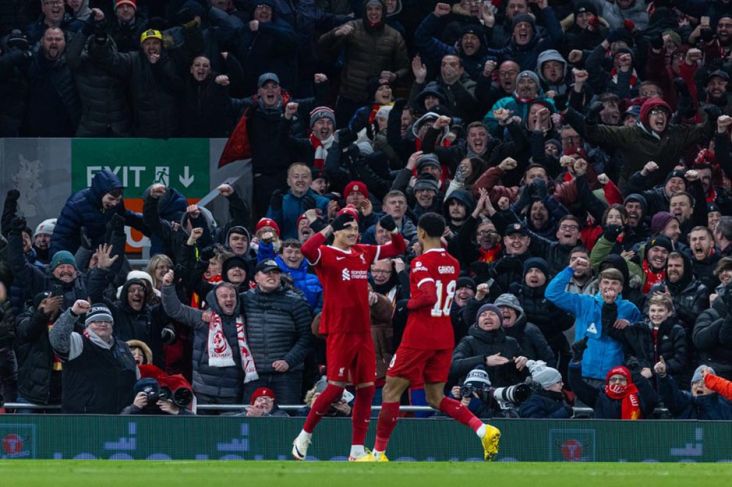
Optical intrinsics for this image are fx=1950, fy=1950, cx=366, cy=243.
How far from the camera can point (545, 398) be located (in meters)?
16.1

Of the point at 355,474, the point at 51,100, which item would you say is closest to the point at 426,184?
the point at 51,100

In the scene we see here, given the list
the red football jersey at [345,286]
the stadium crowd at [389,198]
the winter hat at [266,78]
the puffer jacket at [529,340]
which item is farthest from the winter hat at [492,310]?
the winter hat at [266,78]

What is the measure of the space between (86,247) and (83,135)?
2796 millimetres

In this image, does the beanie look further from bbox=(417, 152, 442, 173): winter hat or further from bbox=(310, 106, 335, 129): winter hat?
bbox=(310, 106, 335, 129): winter hat

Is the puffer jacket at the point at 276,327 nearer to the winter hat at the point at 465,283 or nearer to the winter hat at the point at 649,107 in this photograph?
the winter hat at the point at 465,283

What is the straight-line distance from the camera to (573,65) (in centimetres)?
2225

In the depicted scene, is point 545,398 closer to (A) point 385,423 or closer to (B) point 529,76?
(A) point 385,423

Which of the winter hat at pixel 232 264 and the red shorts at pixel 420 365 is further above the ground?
the winter hat at pixel 232 264

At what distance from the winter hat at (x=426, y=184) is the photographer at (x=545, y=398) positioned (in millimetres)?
3329

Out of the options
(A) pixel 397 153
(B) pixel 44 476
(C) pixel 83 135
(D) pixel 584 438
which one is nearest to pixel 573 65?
(A) pixel 397 153

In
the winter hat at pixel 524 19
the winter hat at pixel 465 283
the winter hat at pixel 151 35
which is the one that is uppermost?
the winter hat at pixel 524 19

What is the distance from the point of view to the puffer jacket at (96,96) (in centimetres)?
2070

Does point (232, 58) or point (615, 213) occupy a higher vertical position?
point (232, 58)

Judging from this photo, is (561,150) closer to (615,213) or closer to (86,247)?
(615,213)
